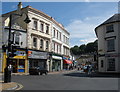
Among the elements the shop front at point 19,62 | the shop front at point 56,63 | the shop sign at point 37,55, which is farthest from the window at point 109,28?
the shop front at point 19,62

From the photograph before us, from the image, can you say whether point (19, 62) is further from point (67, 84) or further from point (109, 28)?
point (109, 28)

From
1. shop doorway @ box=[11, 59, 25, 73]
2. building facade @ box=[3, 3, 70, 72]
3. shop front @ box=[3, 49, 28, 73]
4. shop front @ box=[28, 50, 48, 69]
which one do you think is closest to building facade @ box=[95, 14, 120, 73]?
building facade @ box=[3, 3, 70, 72]

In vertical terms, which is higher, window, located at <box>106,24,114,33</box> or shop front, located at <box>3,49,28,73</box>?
window, located at <box>106,24,114,33</box>

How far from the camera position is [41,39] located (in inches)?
1236

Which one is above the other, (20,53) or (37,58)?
(20,53)

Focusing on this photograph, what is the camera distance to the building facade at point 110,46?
85.7 feet

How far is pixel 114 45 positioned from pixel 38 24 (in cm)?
1449

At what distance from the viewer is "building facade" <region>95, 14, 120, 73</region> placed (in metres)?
26.1

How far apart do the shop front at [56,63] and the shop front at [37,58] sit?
302 centimetres

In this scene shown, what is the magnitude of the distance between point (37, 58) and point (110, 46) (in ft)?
43.9

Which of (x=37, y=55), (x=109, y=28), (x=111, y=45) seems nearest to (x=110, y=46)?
(x=111, y=45)

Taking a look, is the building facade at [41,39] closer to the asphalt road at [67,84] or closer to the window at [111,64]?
the window at [111,64]

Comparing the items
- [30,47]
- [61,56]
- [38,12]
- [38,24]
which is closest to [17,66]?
[30,47]

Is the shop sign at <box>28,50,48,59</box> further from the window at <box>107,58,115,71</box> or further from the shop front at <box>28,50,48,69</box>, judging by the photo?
the window at <box>107,58,115,71</box>
